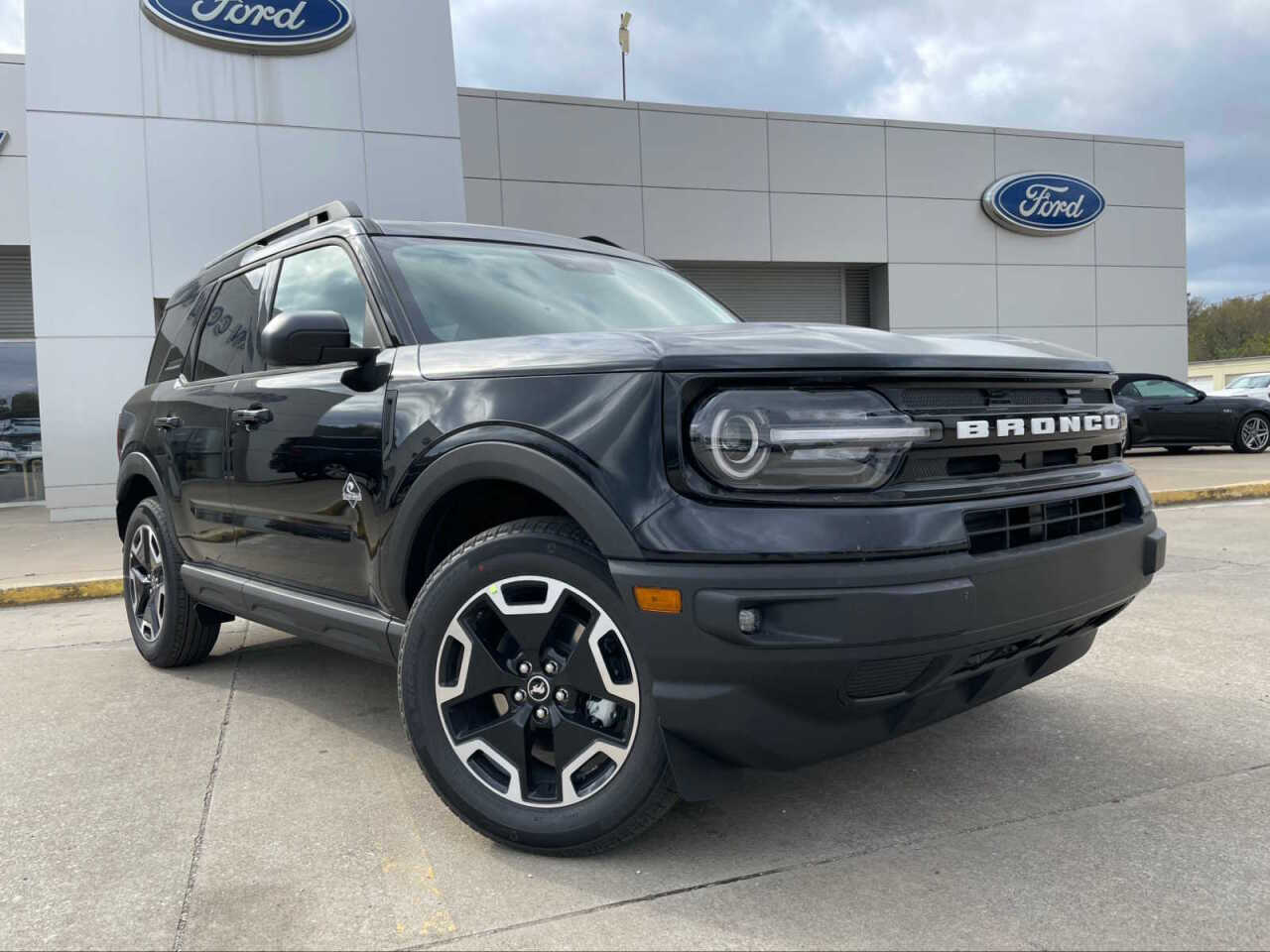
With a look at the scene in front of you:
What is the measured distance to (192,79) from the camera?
11.3 meters

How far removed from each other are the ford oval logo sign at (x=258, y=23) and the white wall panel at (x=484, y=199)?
3515mm

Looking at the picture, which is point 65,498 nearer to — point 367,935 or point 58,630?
point 58,630

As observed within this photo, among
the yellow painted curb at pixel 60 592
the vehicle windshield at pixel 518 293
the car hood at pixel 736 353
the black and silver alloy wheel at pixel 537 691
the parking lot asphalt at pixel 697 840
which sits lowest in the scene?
the parking lot asphalt at pixel 697 840

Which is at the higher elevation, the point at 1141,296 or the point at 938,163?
the point at 938,163

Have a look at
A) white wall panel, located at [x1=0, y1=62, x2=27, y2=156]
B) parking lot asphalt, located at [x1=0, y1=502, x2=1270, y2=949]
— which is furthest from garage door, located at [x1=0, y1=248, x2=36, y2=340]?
parking lot asphalt, located at [x1=0, y1=502, x2=1270, y2=949]

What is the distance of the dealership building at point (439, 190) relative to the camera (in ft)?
36.4

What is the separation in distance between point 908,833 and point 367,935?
135cm

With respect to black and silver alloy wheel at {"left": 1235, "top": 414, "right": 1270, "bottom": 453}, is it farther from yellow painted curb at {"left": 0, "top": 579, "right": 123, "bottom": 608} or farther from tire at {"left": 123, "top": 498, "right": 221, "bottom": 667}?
tire at {"left": 123, "top": 498, "right": 221, "bottom": 667}

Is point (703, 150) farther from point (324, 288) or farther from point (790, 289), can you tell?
point (324, 288)

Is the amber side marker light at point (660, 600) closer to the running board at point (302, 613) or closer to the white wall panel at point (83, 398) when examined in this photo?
the running board at point (302, 613)

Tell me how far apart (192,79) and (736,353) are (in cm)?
1140

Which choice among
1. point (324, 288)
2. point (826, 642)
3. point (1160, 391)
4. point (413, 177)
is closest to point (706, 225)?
point (413, 177)

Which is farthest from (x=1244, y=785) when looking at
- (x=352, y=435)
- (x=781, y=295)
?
(x=781, y=295)

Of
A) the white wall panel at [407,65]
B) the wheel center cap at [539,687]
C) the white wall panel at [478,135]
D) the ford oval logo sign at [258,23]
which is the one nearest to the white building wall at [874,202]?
the white wall panel at [478,135]
